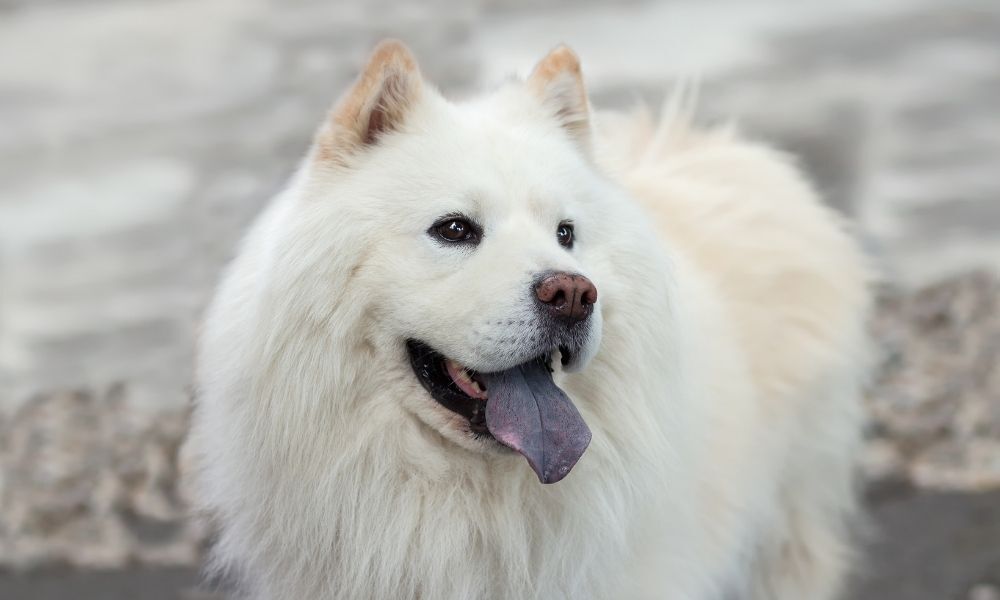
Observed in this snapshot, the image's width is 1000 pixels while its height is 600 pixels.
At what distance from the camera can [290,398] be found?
8.63ft

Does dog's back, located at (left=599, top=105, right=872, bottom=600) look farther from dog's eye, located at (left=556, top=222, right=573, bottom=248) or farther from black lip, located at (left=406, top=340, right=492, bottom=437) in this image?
black lip, located at (left=406, top=340, right=492, bottom=437)

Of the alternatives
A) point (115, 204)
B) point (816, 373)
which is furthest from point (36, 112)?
point (816, 373)

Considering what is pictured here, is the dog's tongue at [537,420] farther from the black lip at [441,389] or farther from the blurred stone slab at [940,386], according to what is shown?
the blurred stone slab at [940,386]

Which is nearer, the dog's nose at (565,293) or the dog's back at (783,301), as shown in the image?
the dog's nose at (565,293)

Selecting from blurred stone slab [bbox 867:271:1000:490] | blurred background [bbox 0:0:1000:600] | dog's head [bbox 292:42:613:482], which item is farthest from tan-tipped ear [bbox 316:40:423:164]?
blurred stone slab [bbox 867:271:1000:490]

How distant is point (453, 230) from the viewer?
2.62m

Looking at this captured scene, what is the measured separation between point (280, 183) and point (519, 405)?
3.13 metres

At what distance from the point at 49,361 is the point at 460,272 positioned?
4.60 meters

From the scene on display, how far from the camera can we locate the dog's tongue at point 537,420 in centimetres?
250

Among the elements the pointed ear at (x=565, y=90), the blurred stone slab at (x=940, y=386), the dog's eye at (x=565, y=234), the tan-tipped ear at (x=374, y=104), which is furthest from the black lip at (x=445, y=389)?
the blurred stone slab at (x=940, y=386)

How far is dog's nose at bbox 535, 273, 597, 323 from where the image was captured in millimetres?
2406

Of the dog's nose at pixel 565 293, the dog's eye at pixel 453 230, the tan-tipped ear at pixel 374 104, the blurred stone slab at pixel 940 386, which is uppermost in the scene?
the tan-tipped ear at pixel 374 104

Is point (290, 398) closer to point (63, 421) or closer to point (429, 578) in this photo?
point (429, 578)

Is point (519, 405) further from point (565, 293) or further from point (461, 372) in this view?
point (565, 293)
